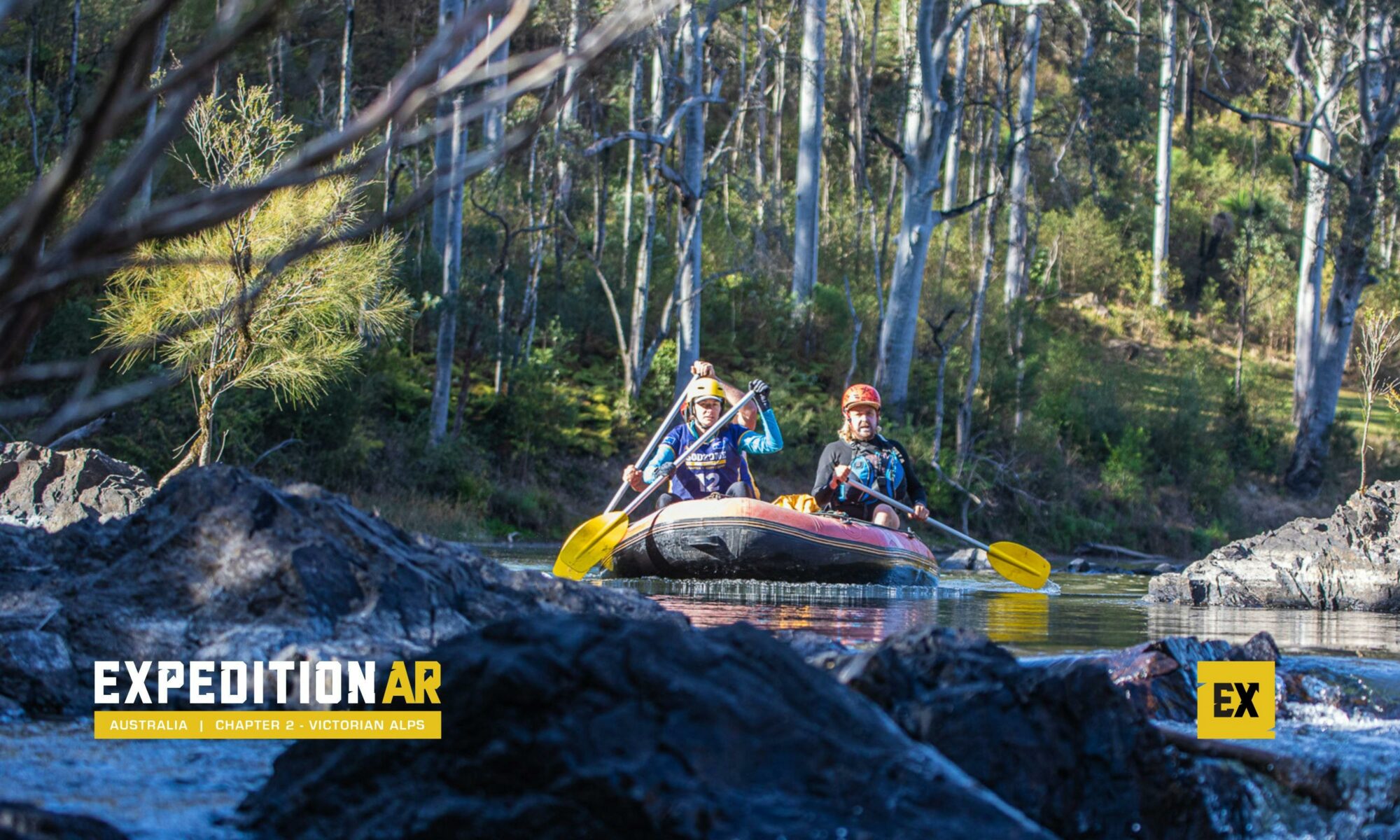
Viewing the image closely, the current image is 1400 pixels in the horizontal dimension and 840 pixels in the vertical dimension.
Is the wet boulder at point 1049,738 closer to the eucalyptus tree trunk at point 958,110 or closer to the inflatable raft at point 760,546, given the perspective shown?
the inflatable raft at point 760,546

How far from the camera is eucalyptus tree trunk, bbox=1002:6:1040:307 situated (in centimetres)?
2655

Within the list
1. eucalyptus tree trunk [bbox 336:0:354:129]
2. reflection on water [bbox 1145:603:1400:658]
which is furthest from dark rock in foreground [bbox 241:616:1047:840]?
eucalyptus tree trunk [bbox 336:0:354:129]

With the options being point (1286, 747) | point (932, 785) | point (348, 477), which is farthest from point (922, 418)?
point (932, 785)

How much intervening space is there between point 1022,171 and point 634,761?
2608cm

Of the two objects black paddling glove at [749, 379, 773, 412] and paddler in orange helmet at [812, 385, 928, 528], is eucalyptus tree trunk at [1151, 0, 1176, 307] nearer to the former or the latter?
paddler in orange helmet at [812, 385, 928, 528]

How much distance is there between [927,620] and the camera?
8.64 metres

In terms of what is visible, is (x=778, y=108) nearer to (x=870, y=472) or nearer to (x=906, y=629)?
(x=870, y=472)

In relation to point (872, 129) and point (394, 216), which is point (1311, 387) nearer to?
point (872, 129)

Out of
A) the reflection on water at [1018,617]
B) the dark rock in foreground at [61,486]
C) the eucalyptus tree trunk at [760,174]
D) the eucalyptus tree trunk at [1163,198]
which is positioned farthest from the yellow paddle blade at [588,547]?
the eucalyptus tree trunk at [1163,198]

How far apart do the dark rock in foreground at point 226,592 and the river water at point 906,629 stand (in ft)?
1.33

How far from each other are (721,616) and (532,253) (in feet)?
50.2

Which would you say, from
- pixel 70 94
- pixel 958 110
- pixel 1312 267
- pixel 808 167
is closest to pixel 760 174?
→ pixel 808 167

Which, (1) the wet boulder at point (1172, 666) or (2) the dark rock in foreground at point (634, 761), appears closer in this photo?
(2) the dark rock in foreground at point (634, 761)

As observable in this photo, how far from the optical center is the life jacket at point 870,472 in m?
12.6
